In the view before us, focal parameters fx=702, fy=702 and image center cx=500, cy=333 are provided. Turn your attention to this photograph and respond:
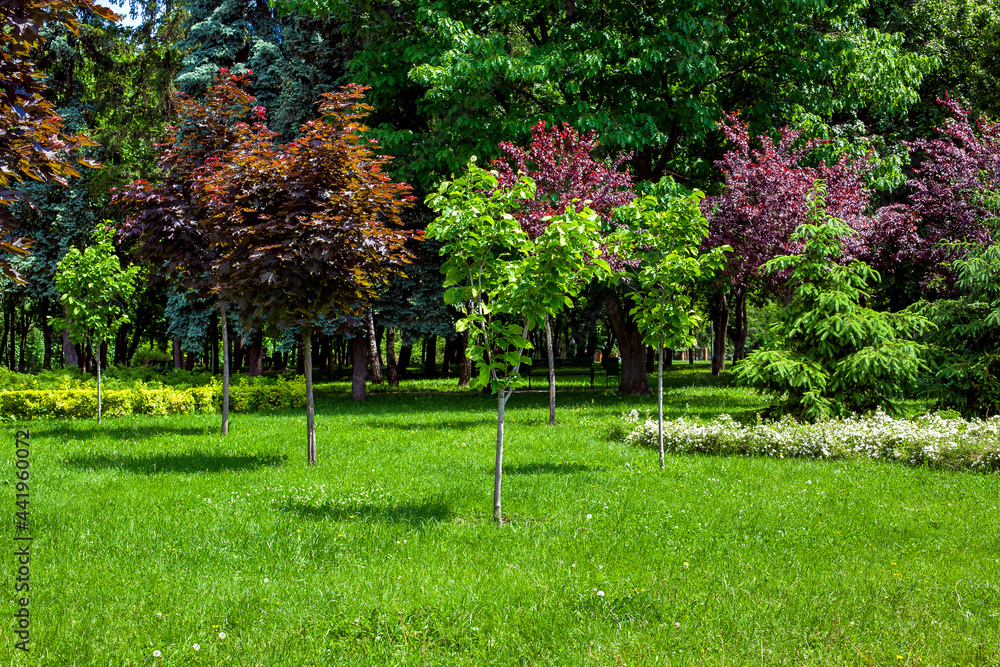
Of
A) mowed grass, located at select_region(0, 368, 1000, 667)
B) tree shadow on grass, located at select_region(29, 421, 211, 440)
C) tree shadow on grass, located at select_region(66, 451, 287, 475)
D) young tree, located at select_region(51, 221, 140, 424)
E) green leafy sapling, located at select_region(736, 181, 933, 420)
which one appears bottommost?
mowed grass, located at select_region(0, 368, 1000, 667)

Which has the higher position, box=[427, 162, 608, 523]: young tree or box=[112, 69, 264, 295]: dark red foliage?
box=[112, 69, 264, 295]: dark red foliage

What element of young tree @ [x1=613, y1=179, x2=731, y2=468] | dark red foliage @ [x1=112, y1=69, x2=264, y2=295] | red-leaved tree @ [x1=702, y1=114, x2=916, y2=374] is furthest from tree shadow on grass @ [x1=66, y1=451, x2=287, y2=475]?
red-leaved tree @ [x1=702, y1=114, x2=916, y2=374]

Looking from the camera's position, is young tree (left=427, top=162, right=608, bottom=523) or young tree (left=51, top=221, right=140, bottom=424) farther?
young tree (left=51, top=221, right=140, bottom=424)

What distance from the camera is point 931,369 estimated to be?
42.4 ft

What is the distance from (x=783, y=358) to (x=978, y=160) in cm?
1092

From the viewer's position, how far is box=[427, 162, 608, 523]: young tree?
6457 millimetres

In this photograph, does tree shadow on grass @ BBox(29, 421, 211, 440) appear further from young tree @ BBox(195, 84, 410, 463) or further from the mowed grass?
young tree @ BBox(195, 84, 410, 463)

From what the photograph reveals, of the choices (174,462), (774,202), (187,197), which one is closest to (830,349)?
(774,202)

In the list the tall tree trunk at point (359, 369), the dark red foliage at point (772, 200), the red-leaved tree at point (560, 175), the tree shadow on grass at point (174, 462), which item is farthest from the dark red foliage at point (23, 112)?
the tall tree trunk at point (359, 369)

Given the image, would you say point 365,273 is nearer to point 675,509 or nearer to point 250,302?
point 250,302

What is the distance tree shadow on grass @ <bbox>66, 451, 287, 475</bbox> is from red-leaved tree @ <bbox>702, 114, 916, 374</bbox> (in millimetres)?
11497

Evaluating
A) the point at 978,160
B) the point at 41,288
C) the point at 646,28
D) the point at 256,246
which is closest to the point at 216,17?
the point at 41,288

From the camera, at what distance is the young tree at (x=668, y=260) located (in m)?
9.06

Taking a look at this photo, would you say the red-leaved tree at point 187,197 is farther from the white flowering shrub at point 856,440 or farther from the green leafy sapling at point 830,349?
the green leafy sapling at point 830,349
